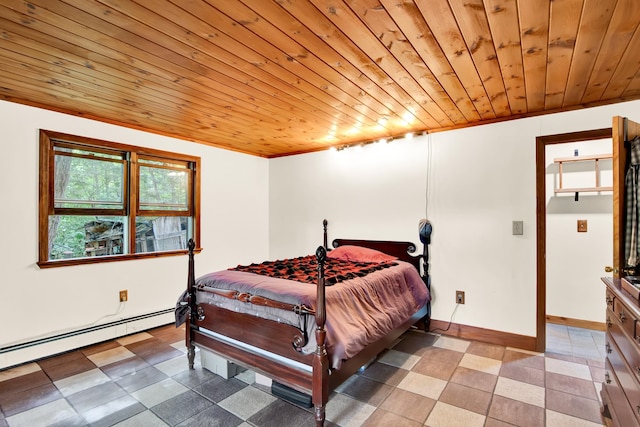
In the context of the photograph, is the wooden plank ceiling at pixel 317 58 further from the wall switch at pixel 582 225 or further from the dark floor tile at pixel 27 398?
the dark floor tile at pixel 27 398

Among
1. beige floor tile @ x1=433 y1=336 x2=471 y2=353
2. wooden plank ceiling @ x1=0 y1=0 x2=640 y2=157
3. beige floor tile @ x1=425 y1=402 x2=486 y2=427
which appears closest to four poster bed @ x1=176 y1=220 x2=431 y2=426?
beige floor tile @ x1=433 y1=336 x2=471 y2=353

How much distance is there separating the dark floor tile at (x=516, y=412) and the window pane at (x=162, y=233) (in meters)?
3.52

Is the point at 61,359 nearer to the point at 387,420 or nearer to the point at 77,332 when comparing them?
the point at 77,332

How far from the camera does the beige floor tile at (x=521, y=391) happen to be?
2168mm

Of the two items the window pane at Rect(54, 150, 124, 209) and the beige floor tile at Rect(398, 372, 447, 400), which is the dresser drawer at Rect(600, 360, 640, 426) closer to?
the beige floor tile at Rect(398, 372, 447, 400)

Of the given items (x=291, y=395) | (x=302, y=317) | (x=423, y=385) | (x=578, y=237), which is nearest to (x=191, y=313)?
(x=291, y=395)

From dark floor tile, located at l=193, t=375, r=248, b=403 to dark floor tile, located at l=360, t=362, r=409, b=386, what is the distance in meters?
0.97

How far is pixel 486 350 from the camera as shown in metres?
3.02

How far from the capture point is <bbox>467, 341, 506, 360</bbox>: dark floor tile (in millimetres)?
2900

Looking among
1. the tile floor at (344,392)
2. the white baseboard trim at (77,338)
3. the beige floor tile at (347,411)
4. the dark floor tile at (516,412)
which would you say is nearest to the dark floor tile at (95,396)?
the tile floor at (344,392)

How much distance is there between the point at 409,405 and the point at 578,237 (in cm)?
289

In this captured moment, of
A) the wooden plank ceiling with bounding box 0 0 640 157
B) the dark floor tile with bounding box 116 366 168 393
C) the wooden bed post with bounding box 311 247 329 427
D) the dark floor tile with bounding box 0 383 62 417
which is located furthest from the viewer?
the dark floor tile with bounding box 116 366 168 393

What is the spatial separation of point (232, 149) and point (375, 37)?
10.3 ft

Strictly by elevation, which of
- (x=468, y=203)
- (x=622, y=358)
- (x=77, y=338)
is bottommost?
(x=77, y=338)
